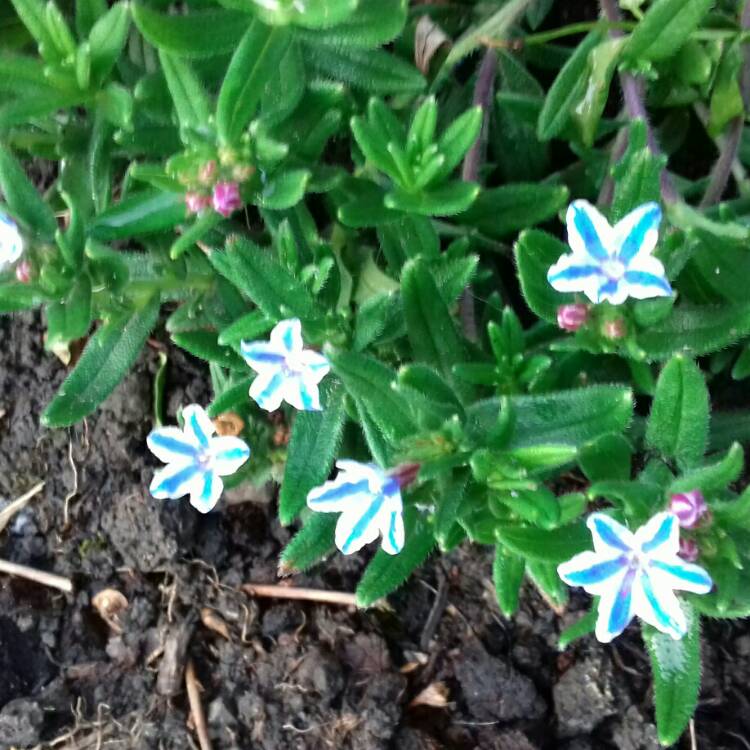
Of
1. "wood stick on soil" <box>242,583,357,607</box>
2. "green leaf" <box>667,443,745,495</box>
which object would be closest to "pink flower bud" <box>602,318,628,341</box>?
"green leaf" <box>667,443,745,495</box>

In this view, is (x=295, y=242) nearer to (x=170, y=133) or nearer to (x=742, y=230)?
(x=170, y=133)

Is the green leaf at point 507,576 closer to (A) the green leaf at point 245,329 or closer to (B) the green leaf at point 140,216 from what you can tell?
(A) the green leaf at point 245,329

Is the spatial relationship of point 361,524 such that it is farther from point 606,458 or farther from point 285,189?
point 285,189

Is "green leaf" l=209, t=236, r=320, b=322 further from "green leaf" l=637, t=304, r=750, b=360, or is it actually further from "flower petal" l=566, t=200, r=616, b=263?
"green leaf" l=637, t=304, r=750, b=360

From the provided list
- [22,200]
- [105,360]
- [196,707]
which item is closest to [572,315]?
[105,360]

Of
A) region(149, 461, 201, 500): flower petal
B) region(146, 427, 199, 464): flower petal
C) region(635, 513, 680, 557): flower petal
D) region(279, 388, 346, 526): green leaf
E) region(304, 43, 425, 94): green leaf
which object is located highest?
region(304, 43, 425, 94): green leaf

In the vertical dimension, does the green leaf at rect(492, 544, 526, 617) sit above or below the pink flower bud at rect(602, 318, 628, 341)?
below
